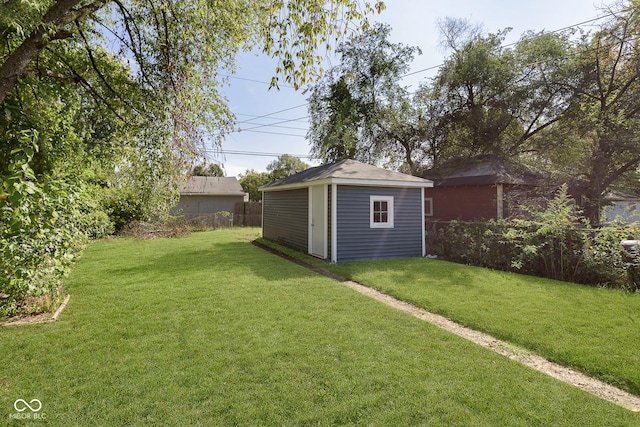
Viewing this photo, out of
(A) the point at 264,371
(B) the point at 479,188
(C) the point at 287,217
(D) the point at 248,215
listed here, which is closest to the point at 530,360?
(A) the point at 264,371

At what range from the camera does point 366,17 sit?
12.5 ft

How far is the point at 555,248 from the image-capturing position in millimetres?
7211

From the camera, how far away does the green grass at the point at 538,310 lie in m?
3.45

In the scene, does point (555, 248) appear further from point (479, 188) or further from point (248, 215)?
point (248, 215)

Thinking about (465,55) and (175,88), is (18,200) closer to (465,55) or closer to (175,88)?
(175,88)

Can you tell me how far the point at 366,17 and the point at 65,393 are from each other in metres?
4.78

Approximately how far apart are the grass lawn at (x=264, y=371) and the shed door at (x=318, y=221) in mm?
4025

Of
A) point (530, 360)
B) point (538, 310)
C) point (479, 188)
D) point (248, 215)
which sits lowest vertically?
point (530, 360)

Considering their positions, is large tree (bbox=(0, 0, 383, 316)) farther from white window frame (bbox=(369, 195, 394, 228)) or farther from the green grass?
white window frame (bbox=(369, 195, 394, 228))

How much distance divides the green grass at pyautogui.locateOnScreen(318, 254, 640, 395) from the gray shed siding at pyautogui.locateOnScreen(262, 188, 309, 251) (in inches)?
121

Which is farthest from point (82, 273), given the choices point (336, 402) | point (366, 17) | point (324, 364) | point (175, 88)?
point (366, 17)

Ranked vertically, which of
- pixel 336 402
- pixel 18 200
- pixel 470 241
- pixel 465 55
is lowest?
pixel 336 402

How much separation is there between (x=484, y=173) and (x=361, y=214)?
677 cm

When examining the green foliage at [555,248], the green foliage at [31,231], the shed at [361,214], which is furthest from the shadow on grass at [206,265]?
the green foliage at [555,248]
